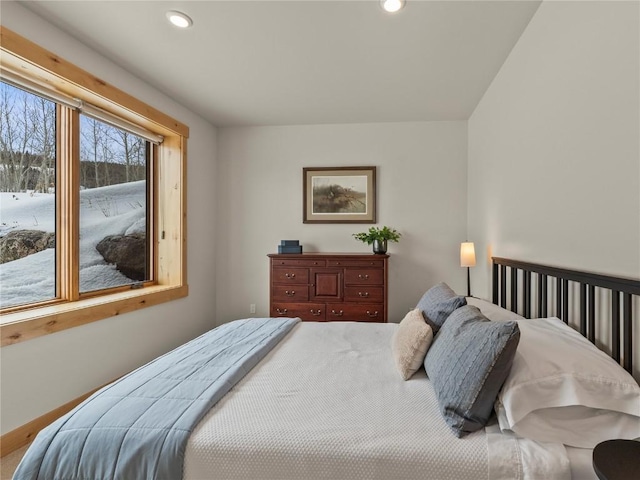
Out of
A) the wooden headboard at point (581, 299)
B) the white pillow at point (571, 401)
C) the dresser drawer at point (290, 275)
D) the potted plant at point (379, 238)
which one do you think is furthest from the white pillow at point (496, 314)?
the dresser drawer at point (290, 275)

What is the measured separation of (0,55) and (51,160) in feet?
2.24

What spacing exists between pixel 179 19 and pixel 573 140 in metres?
2.27

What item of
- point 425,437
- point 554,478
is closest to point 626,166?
point 554,478

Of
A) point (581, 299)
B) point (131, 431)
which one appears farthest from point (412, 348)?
point (131, 431)

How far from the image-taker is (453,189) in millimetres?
3861

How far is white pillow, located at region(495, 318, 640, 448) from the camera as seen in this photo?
1044 millimetres

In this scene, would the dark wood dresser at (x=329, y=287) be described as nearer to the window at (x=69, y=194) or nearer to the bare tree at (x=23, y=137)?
the window at (x=69, y=194)

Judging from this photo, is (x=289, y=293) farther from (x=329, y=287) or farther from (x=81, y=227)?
(x=81, y=227)

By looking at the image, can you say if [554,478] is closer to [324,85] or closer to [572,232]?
[572,232]

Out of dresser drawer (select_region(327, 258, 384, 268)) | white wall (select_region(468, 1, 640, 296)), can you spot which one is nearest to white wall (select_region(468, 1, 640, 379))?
white wall (select_region(468, 1, 640, 296))

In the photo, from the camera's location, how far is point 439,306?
1.77 meters

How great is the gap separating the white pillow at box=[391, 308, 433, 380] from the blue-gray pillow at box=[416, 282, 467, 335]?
74 mm

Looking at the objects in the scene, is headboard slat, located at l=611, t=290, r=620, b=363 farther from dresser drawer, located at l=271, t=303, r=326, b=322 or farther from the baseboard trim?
the baseboard trim

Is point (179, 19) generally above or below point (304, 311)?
above
